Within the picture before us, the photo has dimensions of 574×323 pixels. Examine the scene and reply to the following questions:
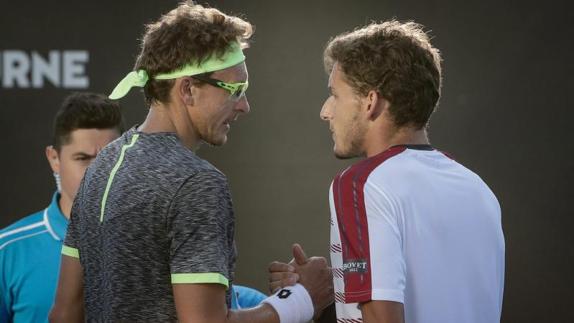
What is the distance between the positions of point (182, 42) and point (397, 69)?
46cm

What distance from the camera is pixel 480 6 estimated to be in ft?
12.6

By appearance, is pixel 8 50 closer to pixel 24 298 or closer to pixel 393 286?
pixel 24 298

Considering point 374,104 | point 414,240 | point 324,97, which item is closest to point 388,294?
point 414,240

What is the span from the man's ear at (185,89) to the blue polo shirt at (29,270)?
102 cm

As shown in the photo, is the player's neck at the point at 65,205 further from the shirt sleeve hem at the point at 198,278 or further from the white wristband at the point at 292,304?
the shirt sleeve hem at the point at 198,278

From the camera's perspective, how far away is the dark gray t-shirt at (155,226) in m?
1.65

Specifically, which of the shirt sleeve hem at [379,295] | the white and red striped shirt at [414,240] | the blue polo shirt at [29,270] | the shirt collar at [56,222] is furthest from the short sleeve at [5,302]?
the shirt sleeve hem at [379,295]

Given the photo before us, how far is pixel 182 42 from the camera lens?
1.88 meters

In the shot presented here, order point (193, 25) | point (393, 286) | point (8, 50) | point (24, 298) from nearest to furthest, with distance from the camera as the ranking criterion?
1. point (393, 286)
2. point (193, 25)
3. point (24, 298)
4. point (8, 50)

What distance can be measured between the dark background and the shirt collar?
1.06 meters

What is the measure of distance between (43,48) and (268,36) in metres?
0.98

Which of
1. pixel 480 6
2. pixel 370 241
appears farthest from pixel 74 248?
pixel 480 6

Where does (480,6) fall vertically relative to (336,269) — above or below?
above

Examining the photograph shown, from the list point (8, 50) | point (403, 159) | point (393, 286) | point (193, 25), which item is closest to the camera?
point (393, 286)
